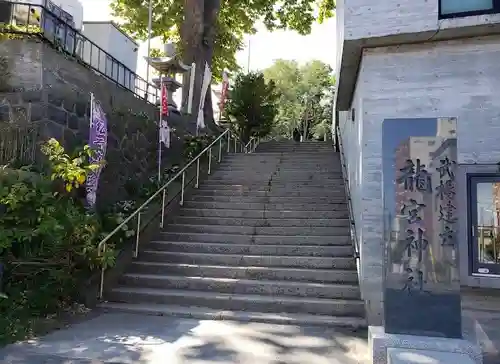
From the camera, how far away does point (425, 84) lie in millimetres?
5891

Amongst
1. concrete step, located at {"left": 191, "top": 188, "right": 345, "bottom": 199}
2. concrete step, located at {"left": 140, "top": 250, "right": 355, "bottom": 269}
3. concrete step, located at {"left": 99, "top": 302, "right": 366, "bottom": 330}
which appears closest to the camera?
concrete step, located at {"left": 99, "top": 302, "right": 366, "bottom": 330}

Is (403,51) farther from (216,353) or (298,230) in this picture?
(216,353)

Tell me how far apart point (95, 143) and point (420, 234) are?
5711 mm

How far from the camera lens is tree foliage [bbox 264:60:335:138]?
34469mm

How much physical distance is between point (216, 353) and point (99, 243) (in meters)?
2.86

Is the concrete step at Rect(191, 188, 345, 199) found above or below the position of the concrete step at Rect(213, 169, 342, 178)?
below

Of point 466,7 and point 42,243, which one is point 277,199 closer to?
point 42,243

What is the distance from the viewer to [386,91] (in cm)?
603

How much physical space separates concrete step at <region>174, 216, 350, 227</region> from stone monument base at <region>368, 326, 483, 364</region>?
433 centimetres

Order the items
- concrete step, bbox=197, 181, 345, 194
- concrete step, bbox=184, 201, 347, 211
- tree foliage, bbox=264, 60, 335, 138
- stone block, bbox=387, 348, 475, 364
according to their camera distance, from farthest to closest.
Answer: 1. tree foliage, bbox=264, 60, 335, 138
2. concrete step, bbox=197, 181, 345, 194
3. concrete step, bbox=184, 201, 347, 211
4. stone block, bbox=387, 348, 475, 364

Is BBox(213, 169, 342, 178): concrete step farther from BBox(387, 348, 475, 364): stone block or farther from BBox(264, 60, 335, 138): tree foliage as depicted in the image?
BBox(264, 60, 335, 138): tree foliage

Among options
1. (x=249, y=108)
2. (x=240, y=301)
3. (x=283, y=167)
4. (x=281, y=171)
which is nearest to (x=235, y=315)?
(x=240, y=301)

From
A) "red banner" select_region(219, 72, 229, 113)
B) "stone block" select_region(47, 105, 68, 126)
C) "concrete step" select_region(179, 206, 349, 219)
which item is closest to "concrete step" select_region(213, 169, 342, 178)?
"concrete step" select_region(179, 206, 349, 219)

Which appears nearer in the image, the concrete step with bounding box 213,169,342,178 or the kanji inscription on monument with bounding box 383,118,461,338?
the kanji inscription on monument with bounding box 383,118,461,338
